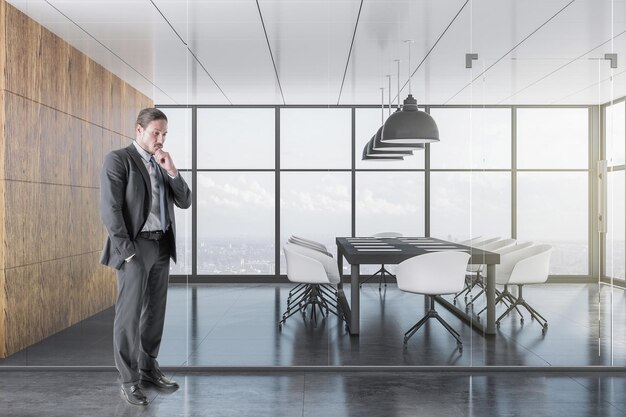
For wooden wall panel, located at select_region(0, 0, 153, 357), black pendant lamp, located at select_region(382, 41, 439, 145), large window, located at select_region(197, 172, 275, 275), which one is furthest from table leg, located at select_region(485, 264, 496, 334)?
wooden wall panel, located at select_region(0, 0, 153, 357)

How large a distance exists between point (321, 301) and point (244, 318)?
76cm

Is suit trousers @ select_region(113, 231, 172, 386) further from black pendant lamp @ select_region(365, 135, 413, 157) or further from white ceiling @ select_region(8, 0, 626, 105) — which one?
A: black pendant lamp @ select_region(365, 135, 413, 157)

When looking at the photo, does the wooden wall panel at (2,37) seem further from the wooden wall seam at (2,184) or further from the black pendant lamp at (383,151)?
the black pendant lamp at (383,151)

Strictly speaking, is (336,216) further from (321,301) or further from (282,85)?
(282,85)

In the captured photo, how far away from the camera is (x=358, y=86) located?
5668 mm

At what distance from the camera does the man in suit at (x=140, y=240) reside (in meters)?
3.70

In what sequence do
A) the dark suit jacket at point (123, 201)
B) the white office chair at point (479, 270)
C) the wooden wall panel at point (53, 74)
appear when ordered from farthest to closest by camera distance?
the white office chair at point (479, 270) < the wooden wall panel at point (53, 74) < the dark suit jacket at point (123, 201)

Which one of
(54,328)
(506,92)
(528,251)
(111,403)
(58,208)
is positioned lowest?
(111,403)

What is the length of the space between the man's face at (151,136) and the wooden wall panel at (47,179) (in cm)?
72

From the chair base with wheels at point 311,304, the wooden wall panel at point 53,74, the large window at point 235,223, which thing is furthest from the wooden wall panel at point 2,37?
the chair base with wheels at point 311,304

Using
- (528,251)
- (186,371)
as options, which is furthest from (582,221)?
(186,371)

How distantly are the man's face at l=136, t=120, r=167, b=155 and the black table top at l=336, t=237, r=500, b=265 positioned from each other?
190cm

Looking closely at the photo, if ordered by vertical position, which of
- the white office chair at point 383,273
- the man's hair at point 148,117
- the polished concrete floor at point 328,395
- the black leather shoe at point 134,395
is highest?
the man's hair at point 148,117

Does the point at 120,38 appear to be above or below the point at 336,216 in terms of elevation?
above
